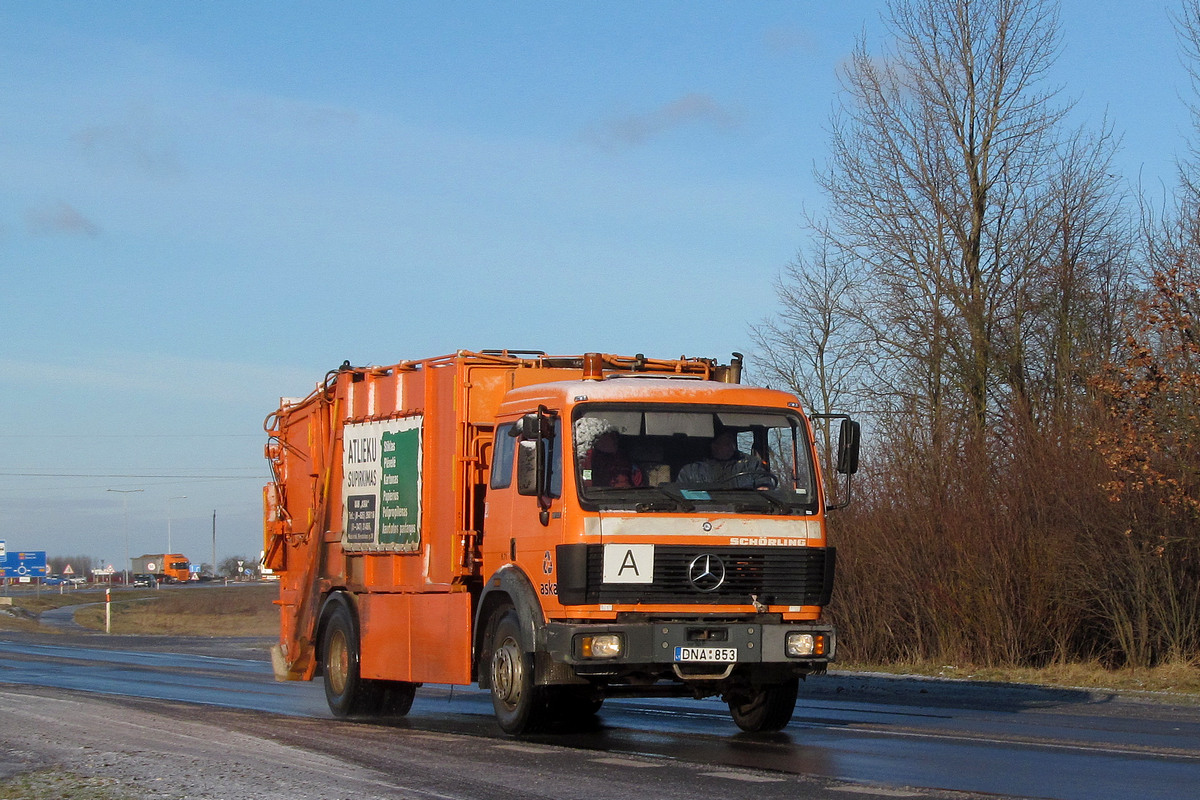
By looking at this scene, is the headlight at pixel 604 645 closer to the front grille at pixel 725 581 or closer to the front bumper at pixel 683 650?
the front bumper at pixel 683 650

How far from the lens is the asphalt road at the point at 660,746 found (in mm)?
8906

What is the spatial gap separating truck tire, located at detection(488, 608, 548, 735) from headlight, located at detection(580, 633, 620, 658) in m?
0.75

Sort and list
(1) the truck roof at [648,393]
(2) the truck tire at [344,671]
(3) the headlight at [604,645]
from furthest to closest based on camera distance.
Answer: (2) the truck tire at [344,671] → (1) the truck roof at [648,393] → (3) the headlight at [604,645]

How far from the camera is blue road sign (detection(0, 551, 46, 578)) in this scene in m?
74.7

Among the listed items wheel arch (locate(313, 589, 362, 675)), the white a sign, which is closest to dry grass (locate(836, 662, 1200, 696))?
the white a sign

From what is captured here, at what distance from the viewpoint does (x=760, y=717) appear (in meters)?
12.8

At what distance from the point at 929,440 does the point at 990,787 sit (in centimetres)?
1514

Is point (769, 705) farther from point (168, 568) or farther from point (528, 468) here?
point (168, 568)

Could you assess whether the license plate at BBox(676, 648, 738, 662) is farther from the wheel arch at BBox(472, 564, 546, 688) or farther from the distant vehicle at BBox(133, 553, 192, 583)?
the distant vehicle at BBox(133, 553, 192, 583)

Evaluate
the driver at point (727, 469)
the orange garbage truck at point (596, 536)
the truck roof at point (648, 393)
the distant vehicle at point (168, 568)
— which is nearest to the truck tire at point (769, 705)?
the orange garbage truck at point (596, 536)

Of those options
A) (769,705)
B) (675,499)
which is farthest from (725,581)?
(769,705)

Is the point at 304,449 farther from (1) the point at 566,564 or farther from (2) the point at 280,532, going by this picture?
(1) the point at 566,564

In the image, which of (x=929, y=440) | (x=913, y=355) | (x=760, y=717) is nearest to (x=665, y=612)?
(x=760, y=717)

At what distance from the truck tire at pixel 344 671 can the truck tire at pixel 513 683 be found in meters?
2.76
